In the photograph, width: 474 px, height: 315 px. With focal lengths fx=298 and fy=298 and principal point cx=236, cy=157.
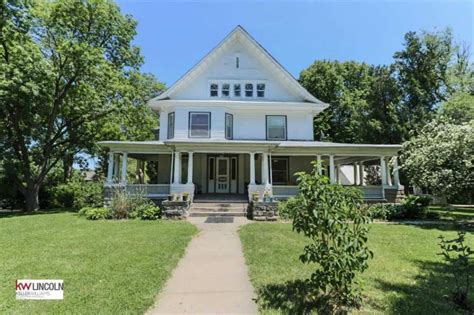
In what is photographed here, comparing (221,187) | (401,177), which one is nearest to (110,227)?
(221,187)

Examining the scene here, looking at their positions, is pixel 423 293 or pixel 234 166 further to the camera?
pixel 234 166

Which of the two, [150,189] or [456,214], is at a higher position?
[150,189]

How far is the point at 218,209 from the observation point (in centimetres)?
1423

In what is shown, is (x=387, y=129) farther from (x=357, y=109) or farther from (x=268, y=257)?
(x=268, y=257)

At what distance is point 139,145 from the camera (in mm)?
15891

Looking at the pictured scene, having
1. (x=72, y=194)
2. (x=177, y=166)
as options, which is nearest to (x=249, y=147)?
(x=177, y=166)

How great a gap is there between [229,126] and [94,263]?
12.8m

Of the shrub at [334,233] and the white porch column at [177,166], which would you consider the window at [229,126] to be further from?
the shrub at [334,233]

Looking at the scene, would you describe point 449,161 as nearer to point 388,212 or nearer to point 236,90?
point 388,212

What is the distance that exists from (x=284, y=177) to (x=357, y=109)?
15162 millimetres

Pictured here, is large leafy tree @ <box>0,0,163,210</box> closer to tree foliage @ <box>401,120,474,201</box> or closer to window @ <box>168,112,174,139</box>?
window @ <box>168,112,174,139</box>

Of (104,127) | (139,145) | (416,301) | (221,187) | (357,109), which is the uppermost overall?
(357,109)

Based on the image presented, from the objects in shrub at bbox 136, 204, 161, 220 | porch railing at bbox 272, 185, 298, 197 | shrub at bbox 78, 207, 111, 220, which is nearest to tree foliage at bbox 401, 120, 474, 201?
porch railing at bbox 272, 185, 298, 197

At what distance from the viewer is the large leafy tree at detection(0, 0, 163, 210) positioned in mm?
16547
